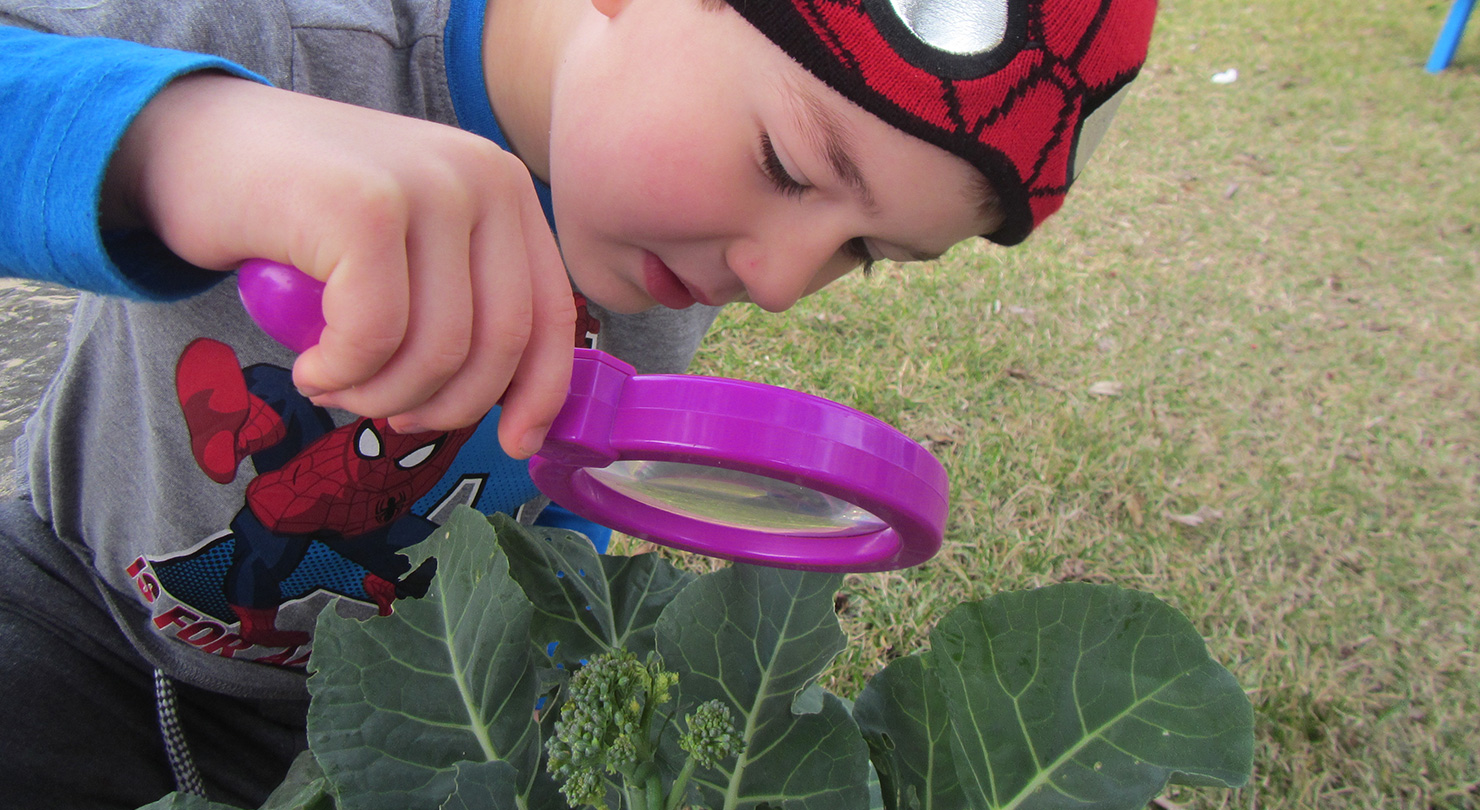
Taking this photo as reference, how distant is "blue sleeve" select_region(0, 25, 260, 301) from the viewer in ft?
1.98

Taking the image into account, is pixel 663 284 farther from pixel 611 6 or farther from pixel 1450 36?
pixel 1450 36

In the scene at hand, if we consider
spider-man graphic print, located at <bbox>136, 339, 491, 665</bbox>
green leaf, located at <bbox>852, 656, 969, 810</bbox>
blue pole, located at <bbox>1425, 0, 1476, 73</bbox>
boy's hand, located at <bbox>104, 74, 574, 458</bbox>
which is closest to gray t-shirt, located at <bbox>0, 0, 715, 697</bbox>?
spider-man graphic print, located at <bbox>136, 339, 491, 665</bbox>

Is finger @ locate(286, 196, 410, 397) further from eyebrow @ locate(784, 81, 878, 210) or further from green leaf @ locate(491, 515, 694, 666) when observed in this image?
eyebrow @ locate(784, 81, 878, 210)

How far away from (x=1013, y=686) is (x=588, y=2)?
31.8 inches

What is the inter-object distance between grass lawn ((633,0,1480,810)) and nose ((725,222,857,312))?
861 millimetres

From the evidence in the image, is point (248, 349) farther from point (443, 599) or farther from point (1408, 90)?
point (1408, 90)

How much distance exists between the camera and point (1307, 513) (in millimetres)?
2152

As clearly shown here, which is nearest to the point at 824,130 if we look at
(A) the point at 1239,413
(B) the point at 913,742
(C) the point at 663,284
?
(C) the point at 663,284

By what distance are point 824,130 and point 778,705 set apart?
1.60ft

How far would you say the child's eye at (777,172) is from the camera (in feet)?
2.76

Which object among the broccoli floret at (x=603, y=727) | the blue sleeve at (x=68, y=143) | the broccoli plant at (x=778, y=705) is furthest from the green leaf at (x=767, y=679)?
the blue sleeve at (x=68, y=143)

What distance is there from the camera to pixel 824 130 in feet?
2.65

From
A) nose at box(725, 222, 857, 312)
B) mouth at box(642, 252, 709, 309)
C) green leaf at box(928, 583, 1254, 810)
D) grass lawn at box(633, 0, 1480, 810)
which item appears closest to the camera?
green leaf at box(928, 583, 1254, 810)

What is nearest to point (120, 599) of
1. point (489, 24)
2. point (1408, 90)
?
point (489, 24)
